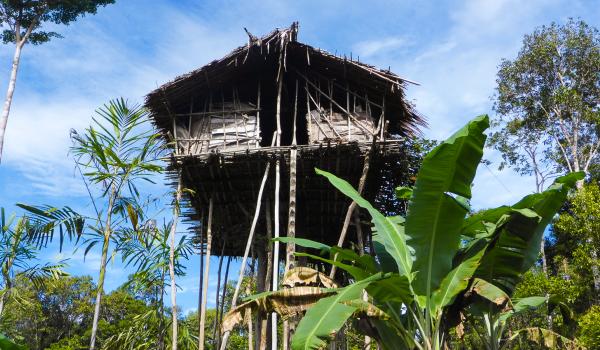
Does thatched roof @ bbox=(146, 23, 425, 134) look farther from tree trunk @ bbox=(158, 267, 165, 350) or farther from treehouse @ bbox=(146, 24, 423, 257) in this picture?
tree trunk @ bbox=(158, 267, 165, 350)

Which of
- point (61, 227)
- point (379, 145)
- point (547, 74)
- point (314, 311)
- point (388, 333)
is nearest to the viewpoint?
point (314, 311)

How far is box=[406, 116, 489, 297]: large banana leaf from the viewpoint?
15.2 feet

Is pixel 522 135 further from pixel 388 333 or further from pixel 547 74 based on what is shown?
pixel 388 333

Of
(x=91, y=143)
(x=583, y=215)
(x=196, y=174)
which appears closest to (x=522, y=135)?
(x=583, y=215)

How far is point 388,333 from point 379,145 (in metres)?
4.86

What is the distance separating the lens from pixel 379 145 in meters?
9.92

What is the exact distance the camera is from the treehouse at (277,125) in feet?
33.2

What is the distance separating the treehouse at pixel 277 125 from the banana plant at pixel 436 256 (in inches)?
164

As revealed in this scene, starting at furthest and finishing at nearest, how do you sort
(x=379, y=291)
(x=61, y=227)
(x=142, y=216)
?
(x=142, y=216) < (x=61, y=227) < (x=379, y=291)

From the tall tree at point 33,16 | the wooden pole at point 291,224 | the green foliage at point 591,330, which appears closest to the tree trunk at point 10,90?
the tall tree at point 33,16

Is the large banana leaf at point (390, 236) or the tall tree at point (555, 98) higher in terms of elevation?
the tall tree at point (555, 98)

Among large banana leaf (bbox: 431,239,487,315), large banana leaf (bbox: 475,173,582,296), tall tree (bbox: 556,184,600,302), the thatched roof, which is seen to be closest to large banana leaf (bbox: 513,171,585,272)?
large banana leaf (bbox: 475,173,582,296)

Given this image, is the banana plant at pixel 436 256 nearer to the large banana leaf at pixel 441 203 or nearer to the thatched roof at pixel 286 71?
the large banana leaf at pixel 441 203

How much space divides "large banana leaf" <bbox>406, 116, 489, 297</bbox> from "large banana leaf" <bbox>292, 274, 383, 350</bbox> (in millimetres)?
643
